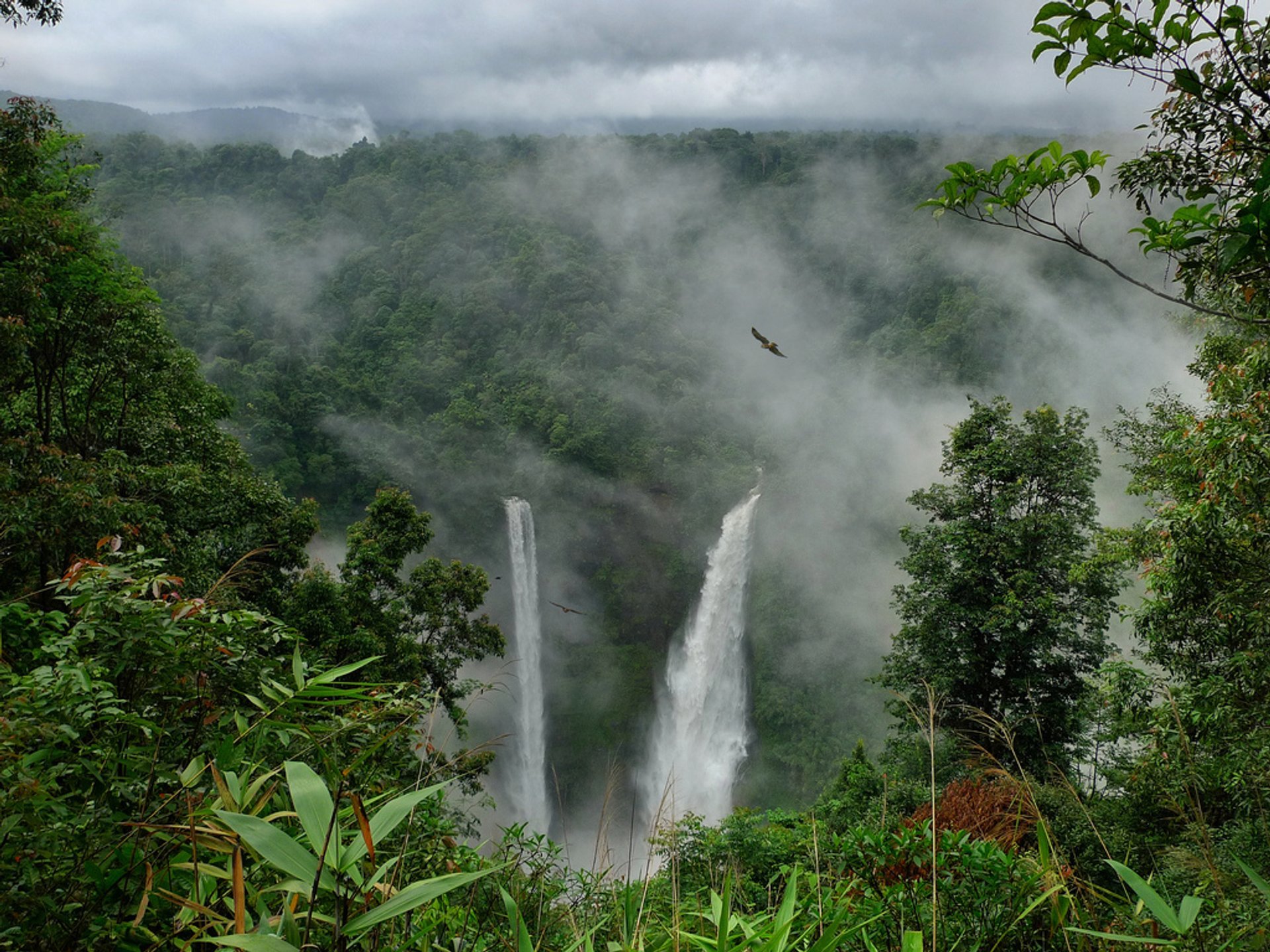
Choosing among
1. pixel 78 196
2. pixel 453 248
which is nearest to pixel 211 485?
pixel 78 196

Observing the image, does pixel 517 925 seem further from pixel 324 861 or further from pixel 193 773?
pixel 193 773

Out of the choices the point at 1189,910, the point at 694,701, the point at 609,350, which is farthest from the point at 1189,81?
the point at 609,350

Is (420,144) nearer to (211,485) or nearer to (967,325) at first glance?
(967,325)

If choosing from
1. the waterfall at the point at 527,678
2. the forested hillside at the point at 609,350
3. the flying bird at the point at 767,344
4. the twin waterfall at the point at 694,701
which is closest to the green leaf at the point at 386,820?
the flying bird at the point at 767,344

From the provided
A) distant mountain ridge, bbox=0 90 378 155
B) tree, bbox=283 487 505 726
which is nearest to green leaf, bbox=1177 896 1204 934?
tree, bbox=283 487 505 726

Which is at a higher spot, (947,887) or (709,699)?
(709,699)

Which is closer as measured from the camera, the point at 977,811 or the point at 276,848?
the point at 276,848
